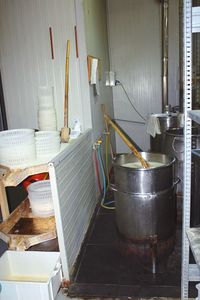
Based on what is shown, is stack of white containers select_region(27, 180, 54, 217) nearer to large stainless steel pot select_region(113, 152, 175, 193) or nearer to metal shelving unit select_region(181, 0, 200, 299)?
large stainless steel pot select_region(113, 152, 175, 193)

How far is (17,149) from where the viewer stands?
1595 millimetres

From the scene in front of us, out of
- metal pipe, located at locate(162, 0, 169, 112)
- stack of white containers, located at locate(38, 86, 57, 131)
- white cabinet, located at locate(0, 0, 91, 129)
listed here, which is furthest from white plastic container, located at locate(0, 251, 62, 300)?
metal pipe, located at locate(162, 0, 169, 112)

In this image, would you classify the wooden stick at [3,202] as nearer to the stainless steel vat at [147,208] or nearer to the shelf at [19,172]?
the shelf at [19,172]

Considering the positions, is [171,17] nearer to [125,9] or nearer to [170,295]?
[125,9]

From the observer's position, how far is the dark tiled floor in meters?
1.67

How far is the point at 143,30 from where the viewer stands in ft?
13.8

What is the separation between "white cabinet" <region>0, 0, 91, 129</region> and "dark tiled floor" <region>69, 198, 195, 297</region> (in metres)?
1.17

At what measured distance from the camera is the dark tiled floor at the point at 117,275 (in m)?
1.67

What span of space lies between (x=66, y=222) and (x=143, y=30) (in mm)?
3536

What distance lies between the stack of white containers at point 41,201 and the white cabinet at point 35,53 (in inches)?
33.9

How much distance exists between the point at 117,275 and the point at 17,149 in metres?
1.07

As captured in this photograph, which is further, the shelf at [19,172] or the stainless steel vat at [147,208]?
the stainless steel vat at [147,208]

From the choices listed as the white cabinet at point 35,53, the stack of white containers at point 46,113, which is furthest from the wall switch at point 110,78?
the stack of white containers at point 46,113

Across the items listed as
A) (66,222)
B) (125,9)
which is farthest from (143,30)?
(66,222)
